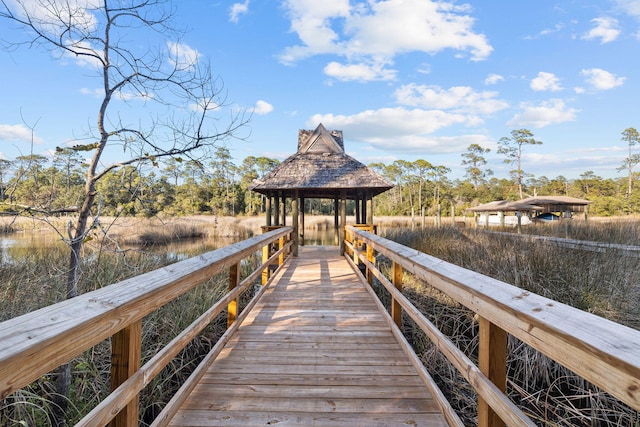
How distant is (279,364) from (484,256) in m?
4.62

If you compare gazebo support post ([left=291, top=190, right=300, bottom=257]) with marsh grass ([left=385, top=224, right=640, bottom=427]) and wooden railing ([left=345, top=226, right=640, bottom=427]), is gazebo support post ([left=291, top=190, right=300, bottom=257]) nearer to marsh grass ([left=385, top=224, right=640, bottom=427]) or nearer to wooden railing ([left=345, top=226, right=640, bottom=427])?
marsh grass ([left=385, top=224, right=640, bottom=427])

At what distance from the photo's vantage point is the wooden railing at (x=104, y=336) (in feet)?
2.83

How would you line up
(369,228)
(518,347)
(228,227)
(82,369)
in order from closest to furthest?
1. (82,369)
2. (518,347)
3. (369,228)
4. (228,227)

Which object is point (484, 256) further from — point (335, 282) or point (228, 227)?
point (228, 227)

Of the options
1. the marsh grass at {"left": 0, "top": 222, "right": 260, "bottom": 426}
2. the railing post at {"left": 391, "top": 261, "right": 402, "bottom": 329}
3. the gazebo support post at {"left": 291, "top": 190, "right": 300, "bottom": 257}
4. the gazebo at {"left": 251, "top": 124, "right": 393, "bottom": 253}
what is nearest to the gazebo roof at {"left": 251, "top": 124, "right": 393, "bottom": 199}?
the gazebo at {"left": 251, "top": 124, "right": 393, "bottom": 253}

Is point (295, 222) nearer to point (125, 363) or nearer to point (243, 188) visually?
point (125, 363)

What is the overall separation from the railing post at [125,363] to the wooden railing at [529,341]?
149 centimetres

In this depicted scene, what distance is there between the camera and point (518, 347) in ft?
11.0

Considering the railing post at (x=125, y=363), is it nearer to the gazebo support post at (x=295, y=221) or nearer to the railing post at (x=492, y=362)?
the railing post at (x=492, y=362)

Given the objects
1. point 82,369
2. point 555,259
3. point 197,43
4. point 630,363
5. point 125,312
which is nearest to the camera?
point 630,363

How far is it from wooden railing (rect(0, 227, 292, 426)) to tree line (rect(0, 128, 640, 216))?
1.93 meters

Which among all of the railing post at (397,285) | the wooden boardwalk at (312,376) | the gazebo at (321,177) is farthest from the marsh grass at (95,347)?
the gazebo at (321,177)

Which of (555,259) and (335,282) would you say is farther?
(335,282)

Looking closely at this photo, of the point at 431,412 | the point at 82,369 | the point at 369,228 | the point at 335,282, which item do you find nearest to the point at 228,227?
the point at 369,228
